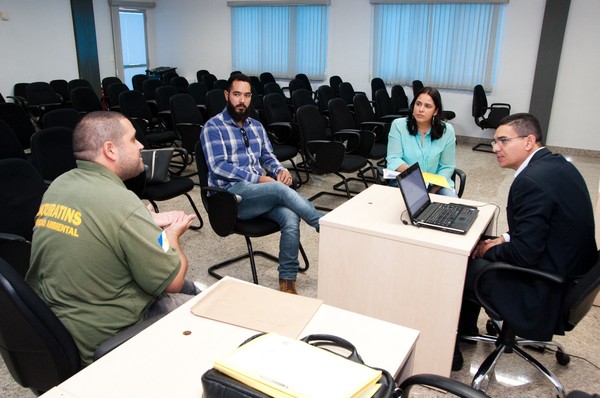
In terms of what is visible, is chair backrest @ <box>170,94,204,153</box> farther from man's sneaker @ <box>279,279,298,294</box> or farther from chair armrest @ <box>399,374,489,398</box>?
chair armrest @ <box>399,374,489,398</box>

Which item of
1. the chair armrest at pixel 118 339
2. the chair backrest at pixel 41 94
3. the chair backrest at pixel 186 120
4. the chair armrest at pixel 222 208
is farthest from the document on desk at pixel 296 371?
the chair backrest at pixel 41 94

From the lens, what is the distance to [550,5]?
6.68 m

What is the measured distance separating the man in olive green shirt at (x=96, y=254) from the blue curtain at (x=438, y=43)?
6913 mm

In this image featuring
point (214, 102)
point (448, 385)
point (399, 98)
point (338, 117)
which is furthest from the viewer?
point (399, 98)

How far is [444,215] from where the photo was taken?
92.7 inches

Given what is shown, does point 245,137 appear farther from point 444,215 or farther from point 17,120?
point 17,120

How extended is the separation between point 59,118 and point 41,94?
3.36 metres

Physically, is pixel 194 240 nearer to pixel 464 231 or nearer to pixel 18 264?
pixel 18 264

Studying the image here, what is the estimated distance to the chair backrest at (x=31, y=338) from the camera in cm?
132

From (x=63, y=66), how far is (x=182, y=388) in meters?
8.42

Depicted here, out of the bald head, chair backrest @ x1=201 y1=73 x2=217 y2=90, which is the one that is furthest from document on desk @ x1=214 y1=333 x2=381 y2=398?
chair backrest @ x1=201 y1=73 x2=217 y2=90

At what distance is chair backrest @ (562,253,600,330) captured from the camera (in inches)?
68.2

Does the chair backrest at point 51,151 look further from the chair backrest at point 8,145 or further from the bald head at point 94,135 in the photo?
the bald head at point 94,135

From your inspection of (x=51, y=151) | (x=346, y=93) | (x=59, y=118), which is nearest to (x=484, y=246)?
(x=51, y=151)
